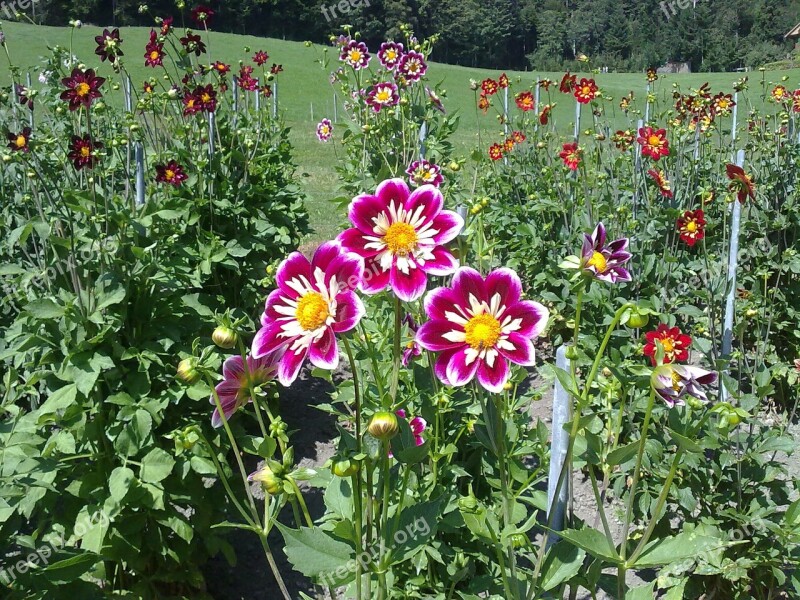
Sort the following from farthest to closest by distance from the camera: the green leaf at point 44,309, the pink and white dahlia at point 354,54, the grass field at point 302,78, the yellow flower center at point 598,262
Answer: the grass field at point 302,78 → the pink and white dahlia at point 354,54 → the green leaf at point 44,309 → the yellow flower center at point 598,262

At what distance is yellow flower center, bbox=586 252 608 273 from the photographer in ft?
3.83

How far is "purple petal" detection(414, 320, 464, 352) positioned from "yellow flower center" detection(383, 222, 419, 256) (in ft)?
0.37

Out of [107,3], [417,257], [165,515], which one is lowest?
[165,515]

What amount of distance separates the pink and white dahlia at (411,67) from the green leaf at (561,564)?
2.68 metres

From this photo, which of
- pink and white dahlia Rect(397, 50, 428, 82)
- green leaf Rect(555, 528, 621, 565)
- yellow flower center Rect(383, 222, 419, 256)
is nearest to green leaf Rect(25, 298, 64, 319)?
yellow flower center Rect(383, 222, 419, 256)

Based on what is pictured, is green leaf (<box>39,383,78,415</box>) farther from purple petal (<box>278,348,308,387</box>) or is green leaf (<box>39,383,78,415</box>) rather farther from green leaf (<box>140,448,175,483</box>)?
purple petal (<box>278,348,308,387</box>)

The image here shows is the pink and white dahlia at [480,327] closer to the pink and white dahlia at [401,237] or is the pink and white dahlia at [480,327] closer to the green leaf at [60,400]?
the pink and white dahlia at [401,237]

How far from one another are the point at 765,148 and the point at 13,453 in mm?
4319

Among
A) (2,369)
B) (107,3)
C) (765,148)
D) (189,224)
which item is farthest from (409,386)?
(107,3)

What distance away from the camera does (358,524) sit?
902mm

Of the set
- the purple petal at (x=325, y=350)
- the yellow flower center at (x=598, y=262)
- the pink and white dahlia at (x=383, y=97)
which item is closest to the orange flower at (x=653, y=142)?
the pink and white dahlia at (x=383, y=97)

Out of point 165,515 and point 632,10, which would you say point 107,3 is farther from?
point 165,515

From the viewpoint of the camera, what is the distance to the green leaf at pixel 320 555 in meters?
0.98

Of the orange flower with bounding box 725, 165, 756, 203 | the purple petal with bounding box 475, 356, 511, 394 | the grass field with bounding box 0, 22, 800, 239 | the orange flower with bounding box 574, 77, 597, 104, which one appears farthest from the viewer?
the grass field with bounding box 0, 22, 800, 239
